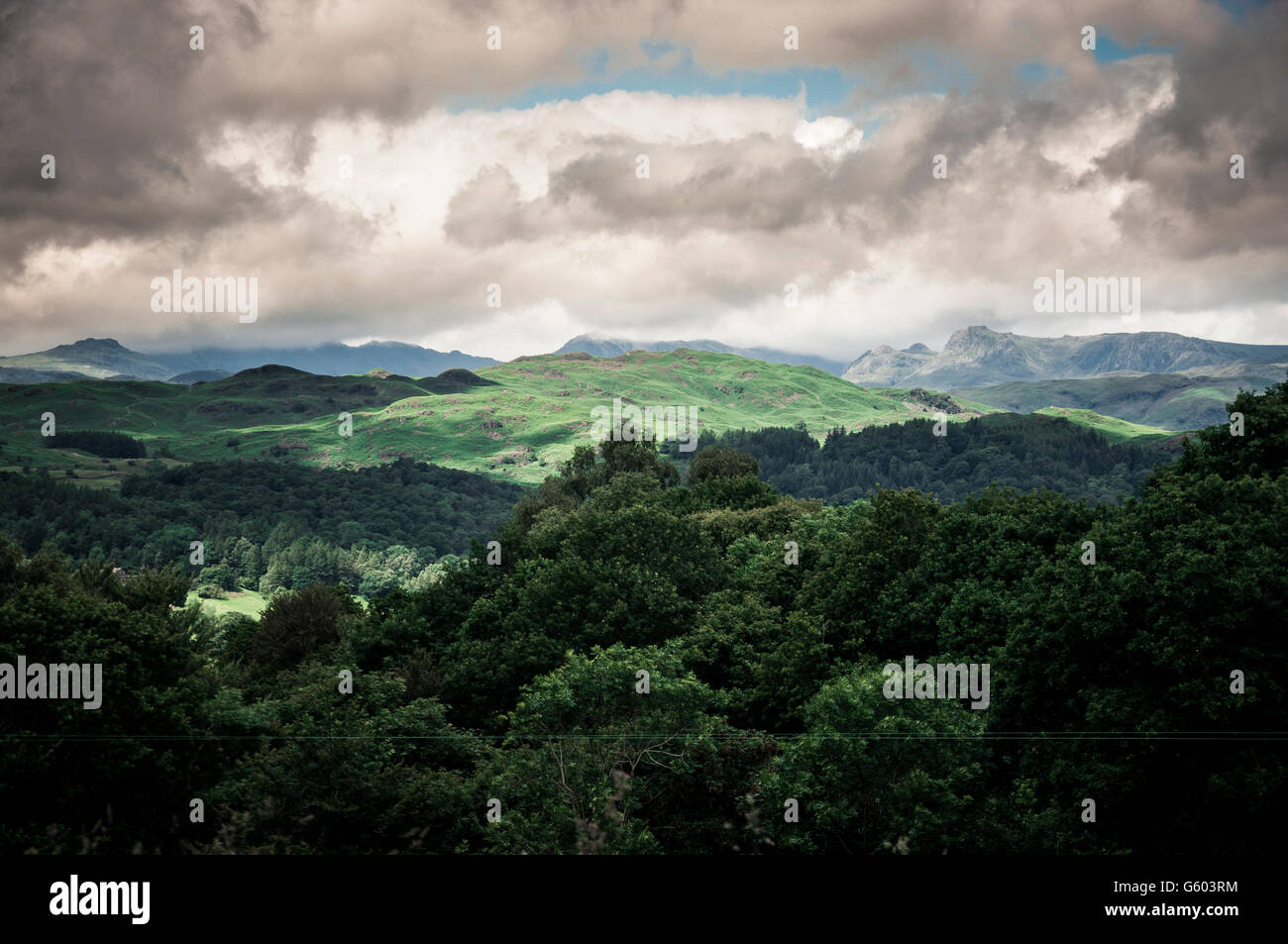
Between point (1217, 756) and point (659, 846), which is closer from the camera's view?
point (659, 846)

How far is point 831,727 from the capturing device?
1089 inches

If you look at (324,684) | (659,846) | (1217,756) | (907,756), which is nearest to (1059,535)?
(1217,756)

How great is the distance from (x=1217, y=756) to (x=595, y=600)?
1269 inches

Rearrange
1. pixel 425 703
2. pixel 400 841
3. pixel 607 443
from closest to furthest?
pixel 400 841, pixel 425 703, pixel 607 443

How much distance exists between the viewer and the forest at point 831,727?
26.5m

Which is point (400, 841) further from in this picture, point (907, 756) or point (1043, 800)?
point (1043, 800)

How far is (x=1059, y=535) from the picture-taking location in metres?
43.0

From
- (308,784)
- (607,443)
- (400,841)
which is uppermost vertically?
(607,443)

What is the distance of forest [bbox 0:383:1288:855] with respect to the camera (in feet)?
86.8

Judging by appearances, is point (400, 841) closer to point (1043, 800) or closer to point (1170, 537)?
point (1043, 800)
